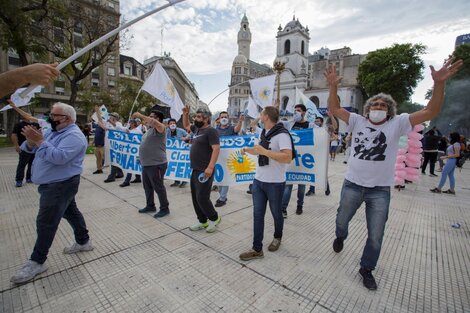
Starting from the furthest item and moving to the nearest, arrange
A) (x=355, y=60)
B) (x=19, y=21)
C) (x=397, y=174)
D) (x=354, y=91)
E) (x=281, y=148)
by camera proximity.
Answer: (x=355, y=60)
(x=354, y=91)
(x=19, y=21)
(x=397, y=174)
(x=281, y=148)

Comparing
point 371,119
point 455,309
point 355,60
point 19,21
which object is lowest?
point 455,309

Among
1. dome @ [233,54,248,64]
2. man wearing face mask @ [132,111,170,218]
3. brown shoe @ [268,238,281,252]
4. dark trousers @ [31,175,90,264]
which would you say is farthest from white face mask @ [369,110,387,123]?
dome @ [233,54,248,64]

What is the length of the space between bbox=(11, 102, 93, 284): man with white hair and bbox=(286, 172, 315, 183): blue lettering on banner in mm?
3661

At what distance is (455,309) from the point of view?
7.53 ft

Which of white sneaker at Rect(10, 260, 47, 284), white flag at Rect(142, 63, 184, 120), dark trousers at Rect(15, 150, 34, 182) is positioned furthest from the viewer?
white flag at Rect(142, 63, 184, 120)

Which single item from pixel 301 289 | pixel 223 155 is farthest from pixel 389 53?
pixel 301 289

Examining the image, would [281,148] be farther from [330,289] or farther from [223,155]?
[223,155]

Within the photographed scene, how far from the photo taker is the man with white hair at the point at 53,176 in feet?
8.08

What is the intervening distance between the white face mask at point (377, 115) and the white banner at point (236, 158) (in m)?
2.08

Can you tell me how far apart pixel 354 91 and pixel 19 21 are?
5022 cm

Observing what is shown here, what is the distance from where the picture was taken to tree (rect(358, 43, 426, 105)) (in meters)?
36.8

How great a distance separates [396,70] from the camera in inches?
1478

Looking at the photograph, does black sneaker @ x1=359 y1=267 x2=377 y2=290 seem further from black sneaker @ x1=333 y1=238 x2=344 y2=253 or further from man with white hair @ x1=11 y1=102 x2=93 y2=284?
man with white hair @ x1=11 y1=102 x2=93 y2=284

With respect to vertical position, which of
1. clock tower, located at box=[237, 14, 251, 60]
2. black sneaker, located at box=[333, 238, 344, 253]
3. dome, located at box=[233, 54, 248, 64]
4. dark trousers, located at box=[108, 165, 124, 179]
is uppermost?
clock tower, located at box=[237, 14, 251, 60]
